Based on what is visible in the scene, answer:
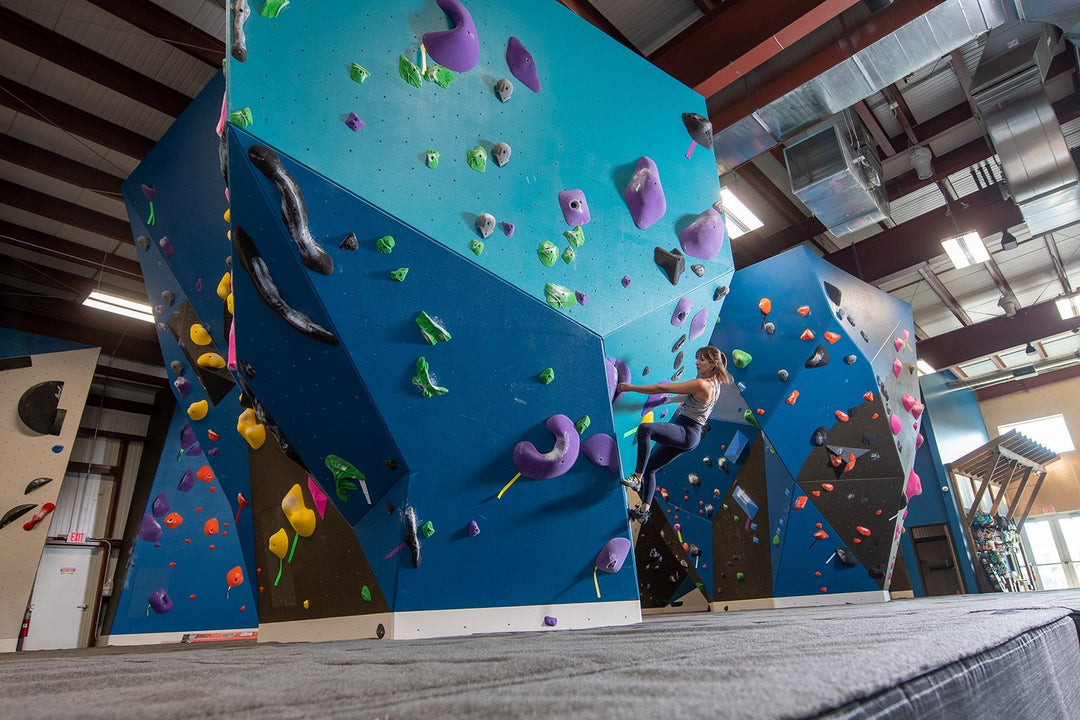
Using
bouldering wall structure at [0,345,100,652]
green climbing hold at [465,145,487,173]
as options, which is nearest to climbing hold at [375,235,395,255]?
green climbing hold at [465,145,487,173]

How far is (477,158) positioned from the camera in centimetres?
325

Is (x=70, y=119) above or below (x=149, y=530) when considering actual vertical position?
above

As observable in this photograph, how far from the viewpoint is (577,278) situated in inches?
143

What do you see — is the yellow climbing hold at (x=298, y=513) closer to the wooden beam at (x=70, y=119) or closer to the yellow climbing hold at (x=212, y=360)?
the yellow climbing hold at (x=212, y=360)

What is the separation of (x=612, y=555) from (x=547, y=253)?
1770 mm

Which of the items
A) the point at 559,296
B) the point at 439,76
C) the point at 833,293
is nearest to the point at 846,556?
the point at 833,293

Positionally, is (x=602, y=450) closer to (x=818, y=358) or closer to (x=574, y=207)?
(x=574, y=207)

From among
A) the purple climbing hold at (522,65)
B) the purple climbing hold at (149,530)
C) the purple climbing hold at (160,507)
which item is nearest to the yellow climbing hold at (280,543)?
the purple climbing hold at (522,65)

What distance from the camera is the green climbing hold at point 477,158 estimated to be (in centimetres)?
323

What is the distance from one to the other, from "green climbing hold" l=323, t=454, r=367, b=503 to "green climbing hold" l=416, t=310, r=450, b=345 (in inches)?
31.8

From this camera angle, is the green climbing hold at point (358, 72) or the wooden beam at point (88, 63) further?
the wooden beam at point (88, 63)

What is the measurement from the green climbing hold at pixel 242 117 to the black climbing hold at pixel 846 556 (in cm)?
671

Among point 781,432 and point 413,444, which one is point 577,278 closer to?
point 413,444

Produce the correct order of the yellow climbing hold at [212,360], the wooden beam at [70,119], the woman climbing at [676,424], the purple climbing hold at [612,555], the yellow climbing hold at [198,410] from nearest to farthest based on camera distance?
1. the purple climbing hold at [612,555]
2. the woman climbing at [676,424]
3. the yellow climbing hold at [212,360]
4. the yellow climbing hold at [198,410]
5. the wooden beam at [70,119]
